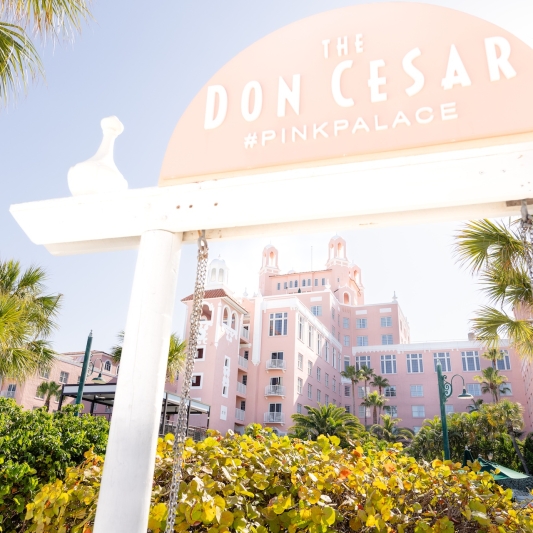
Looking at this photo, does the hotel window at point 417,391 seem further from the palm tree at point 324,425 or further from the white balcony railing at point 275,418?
the palm tree at point 324,425

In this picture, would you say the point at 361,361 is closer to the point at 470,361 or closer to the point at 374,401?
the point at 374,401

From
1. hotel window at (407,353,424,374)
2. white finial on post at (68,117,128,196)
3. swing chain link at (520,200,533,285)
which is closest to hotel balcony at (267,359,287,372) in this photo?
hotel window at (407,353,424,374)

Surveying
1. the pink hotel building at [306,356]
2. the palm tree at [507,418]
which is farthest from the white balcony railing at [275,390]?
the palm tree at [507,418]

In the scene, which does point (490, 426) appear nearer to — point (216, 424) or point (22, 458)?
point (216, 424)

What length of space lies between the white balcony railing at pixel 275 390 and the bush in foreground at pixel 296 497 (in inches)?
1323

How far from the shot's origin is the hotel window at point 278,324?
127 ft

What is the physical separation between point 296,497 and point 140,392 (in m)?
1.37

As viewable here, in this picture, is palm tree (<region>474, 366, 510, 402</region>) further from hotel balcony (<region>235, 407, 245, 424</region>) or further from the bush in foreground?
the bush in foreground

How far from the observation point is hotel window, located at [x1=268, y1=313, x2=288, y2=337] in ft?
127

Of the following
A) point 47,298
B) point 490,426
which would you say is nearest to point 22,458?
point 47,298

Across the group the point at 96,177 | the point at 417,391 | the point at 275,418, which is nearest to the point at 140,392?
the point at 96,177

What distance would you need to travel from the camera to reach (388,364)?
4806 cm

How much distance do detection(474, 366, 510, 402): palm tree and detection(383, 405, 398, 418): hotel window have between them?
7.83 meters

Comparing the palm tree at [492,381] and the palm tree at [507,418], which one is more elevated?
the palm tree at [492,381]
